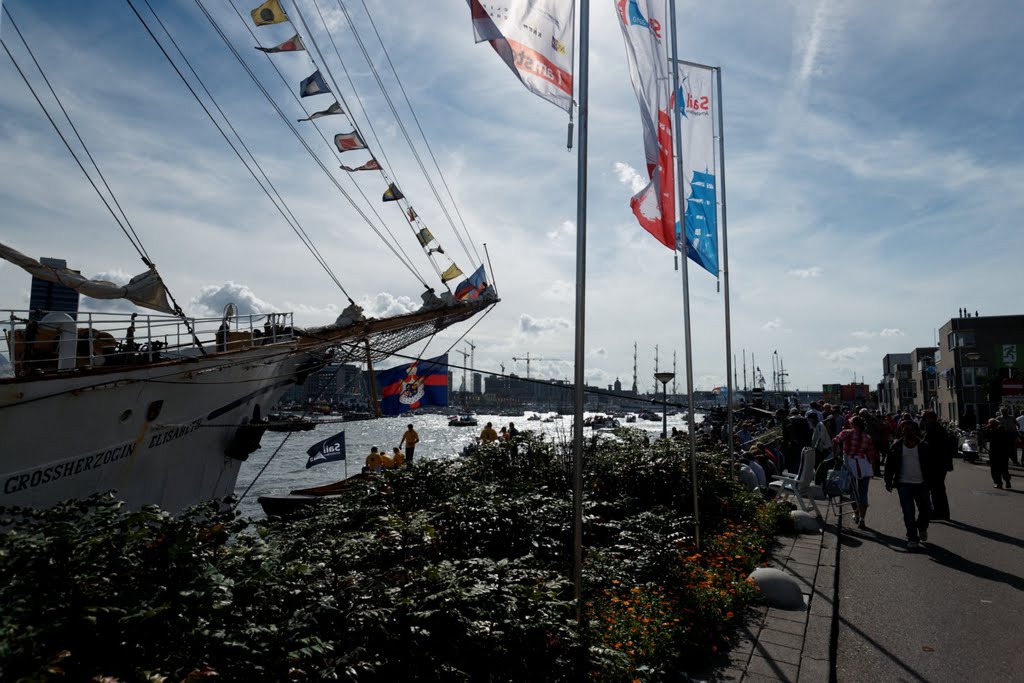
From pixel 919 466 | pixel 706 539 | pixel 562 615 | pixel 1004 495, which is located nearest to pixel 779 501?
pixel 919 466

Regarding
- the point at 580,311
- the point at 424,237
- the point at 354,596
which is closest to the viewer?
the point at 354,596

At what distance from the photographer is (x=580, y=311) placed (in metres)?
4.94

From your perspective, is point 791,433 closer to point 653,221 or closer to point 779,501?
point 779,501

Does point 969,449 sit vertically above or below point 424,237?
below

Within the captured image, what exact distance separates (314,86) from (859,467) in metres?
11.2

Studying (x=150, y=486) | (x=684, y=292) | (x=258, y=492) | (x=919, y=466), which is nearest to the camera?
(x=919, y=466)

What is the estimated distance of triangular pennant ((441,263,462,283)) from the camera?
17234 mm

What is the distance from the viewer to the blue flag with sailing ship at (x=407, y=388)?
1568cm

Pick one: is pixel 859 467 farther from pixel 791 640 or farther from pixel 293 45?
pixel 293 45

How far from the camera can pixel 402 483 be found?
23.6 ft

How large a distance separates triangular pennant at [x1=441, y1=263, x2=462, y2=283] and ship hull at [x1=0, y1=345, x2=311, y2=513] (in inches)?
185

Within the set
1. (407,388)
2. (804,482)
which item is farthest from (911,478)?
(407,388)

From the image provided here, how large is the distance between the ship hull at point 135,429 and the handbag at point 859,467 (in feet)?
31.0

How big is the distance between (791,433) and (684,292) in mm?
7089
